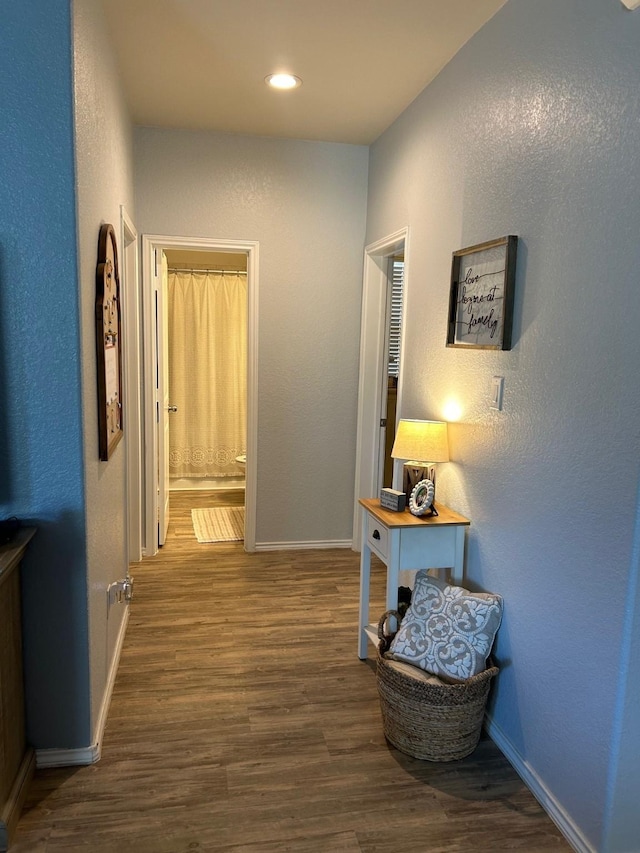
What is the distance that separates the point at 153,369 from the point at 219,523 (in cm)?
145

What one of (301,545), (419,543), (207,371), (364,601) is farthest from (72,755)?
(207,371)

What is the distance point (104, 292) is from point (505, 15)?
175 centimetres

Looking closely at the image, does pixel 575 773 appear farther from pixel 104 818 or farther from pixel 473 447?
pixel 104 818

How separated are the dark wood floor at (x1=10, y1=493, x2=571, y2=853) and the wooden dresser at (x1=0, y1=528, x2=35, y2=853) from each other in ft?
0.26

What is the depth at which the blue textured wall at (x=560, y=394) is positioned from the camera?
65.8 inches

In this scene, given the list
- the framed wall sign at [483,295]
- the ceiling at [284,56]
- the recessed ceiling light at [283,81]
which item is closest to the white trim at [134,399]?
the ceiling at [284,56]

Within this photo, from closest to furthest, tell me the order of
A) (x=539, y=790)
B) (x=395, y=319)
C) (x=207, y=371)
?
1. (x=539, y=790)
2. (x=395, y=319)
3. (x=207, y=371)

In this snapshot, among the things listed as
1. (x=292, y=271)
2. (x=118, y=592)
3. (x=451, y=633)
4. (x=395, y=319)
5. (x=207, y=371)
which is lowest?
(x=118, y=592)

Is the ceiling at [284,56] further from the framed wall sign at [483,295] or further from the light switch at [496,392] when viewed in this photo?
the light switch at [496,392]

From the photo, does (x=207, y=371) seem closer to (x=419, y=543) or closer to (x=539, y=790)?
(x=419, y=543)

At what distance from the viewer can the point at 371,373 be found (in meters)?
4.23

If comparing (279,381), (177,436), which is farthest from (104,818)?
(177,436)

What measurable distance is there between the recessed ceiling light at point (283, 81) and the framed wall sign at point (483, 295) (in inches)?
47.7

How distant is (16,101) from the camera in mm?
1831
